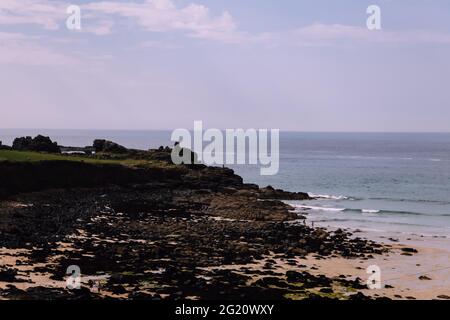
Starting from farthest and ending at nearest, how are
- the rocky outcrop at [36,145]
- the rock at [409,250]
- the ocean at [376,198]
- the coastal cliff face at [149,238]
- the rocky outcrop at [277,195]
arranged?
the rocky outcrop at [36,145]
the rocky outcrop at [277,195]
the ocean at [376,198]
the rock at [409,250]
the coastal cliff face at [149,238]

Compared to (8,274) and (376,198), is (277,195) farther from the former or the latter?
(8,274)

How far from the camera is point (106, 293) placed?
27.9 meters

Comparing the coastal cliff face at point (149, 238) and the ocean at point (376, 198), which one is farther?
the ocean at point (376, 198)

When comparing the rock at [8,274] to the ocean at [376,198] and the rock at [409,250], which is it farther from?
the ocean at [376,198]

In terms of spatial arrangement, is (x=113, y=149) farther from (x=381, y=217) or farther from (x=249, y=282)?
(x=249, y=282)

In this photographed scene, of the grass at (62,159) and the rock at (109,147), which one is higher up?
the rock at (109,147)

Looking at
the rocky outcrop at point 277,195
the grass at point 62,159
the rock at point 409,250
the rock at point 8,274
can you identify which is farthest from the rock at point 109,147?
the rock at point 8,274

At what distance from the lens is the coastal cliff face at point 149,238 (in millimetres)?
30016

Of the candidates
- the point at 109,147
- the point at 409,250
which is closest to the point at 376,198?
the point at 409,250

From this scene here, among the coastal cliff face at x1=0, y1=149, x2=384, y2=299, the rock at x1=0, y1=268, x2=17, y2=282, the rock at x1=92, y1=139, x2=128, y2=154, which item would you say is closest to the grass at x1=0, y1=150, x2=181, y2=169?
the coastal cliff face at x1=0, y1=149, x2=384, y2=299

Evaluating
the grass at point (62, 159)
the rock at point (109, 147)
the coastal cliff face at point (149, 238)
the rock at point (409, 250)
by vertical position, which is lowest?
the rock at point (409, 250)

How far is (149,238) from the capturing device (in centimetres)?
4494
